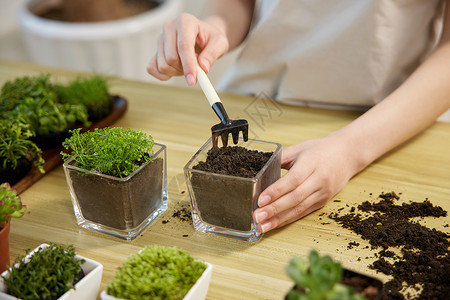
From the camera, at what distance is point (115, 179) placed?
912 millimetres

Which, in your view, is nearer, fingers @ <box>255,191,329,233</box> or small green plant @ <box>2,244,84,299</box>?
small green plant @ <box>2,244,84,299</box>

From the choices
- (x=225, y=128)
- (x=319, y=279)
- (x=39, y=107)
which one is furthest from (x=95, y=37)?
(x=319, y=279)

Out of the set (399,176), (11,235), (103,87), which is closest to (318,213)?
(399,176)

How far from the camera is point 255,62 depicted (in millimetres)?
1601

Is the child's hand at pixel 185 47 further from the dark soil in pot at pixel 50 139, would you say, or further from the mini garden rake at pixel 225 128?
the dark soil in pot at pixel 50 139

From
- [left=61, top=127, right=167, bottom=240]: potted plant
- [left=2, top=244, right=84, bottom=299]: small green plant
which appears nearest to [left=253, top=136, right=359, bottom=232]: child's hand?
[left=61, top=127, right=167, bottom=240]: potted plant

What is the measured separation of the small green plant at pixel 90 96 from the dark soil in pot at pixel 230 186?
0.56m

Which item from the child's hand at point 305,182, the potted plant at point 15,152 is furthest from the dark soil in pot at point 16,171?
the child's hand at point 305,182

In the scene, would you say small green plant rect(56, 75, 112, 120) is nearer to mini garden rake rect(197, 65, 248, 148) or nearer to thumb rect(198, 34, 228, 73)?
thumb rect(198, 34, 228, 73)

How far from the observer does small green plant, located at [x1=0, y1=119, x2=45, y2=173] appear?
1106 mm

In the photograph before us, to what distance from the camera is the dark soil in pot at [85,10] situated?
285 cm

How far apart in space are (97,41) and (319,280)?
7.73 ft

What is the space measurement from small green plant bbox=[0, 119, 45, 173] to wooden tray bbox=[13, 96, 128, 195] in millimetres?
32

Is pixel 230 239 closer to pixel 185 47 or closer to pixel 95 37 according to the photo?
pixel 185 47
